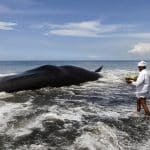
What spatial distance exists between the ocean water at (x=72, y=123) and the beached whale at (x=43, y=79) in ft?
9.79

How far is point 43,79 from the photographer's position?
68.8 feet

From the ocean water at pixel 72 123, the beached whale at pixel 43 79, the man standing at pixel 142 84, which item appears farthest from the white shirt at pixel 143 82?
the beached whale at pixel 43 79

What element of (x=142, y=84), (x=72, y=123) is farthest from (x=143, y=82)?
(x=72, y=123)

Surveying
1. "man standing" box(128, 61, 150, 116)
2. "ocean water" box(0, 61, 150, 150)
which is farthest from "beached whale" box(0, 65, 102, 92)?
"man standing" box(128, 61, 150, 116)

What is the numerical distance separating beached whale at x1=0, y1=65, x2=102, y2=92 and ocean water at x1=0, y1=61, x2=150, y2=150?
2.98 m

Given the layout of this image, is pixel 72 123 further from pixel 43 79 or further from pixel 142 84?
pixel 43 79

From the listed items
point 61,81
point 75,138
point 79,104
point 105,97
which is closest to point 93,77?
point 61,81

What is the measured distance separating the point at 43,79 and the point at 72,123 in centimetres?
1062

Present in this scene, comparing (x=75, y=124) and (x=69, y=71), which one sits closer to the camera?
(x=75, y=124)

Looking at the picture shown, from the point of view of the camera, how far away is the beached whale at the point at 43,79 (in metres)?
19.5

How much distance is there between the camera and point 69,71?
24.0 meters

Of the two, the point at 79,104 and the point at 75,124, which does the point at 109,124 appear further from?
the point at 79,104

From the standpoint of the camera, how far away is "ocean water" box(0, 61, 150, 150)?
331 inches

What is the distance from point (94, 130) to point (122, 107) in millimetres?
4358
